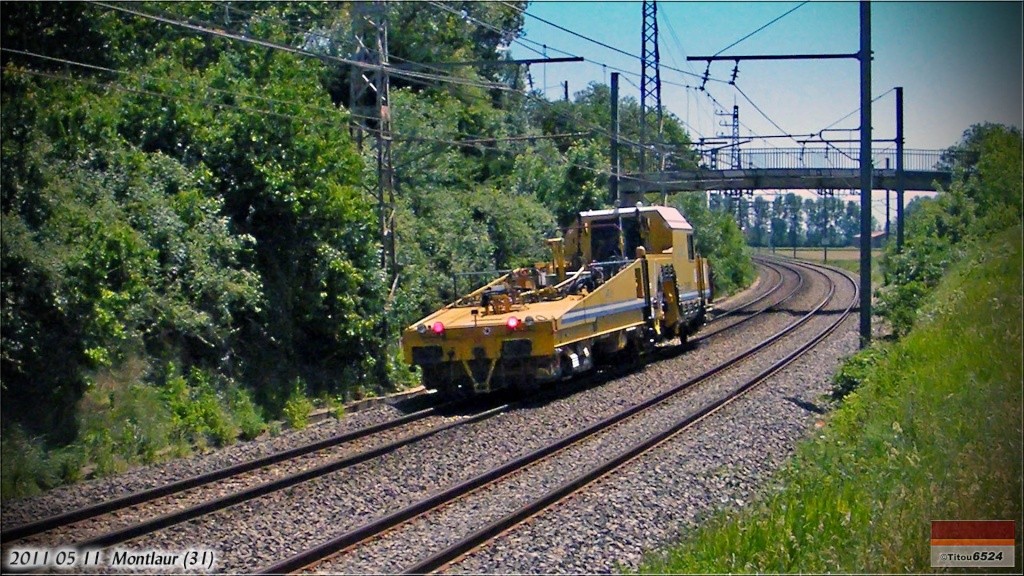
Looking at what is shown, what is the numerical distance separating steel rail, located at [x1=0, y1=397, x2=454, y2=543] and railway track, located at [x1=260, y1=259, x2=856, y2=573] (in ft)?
9.18

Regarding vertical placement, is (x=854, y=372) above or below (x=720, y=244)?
below

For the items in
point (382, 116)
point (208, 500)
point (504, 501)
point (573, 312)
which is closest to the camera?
point (504, 501)

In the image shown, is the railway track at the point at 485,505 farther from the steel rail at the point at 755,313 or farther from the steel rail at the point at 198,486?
the steel rail at the point at 755,313

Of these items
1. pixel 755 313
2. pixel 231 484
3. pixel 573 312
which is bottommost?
pixel 755 313

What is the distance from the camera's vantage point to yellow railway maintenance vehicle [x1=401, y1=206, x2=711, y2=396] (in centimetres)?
1623

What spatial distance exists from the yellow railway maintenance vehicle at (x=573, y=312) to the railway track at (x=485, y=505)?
181cm

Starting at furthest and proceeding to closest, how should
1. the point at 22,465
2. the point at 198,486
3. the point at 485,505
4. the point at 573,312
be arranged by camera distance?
the point at 573,312, the point at 22,465, the point at 198,486, the point at 485,505

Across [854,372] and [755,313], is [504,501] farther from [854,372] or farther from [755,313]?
[755,313]

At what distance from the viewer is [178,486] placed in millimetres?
→ 10914

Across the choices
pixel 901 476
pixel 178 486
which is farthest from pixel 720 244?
pixel 901 476

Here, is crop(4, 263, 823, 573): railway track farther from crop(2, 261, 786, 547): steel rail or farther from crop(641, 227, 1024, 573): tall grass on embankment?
crop(641, 227, 1024, 573): tall grass on embankment

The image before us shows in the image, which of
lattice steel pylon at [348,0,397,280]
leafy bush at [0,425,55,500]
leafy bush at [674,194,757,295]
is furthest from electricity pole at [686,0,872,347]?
leafy bush at [674,194,757,295]

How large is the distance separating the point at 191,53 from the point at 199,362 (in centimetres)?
1291

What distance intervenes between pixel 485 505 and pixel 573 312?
22.6ft
